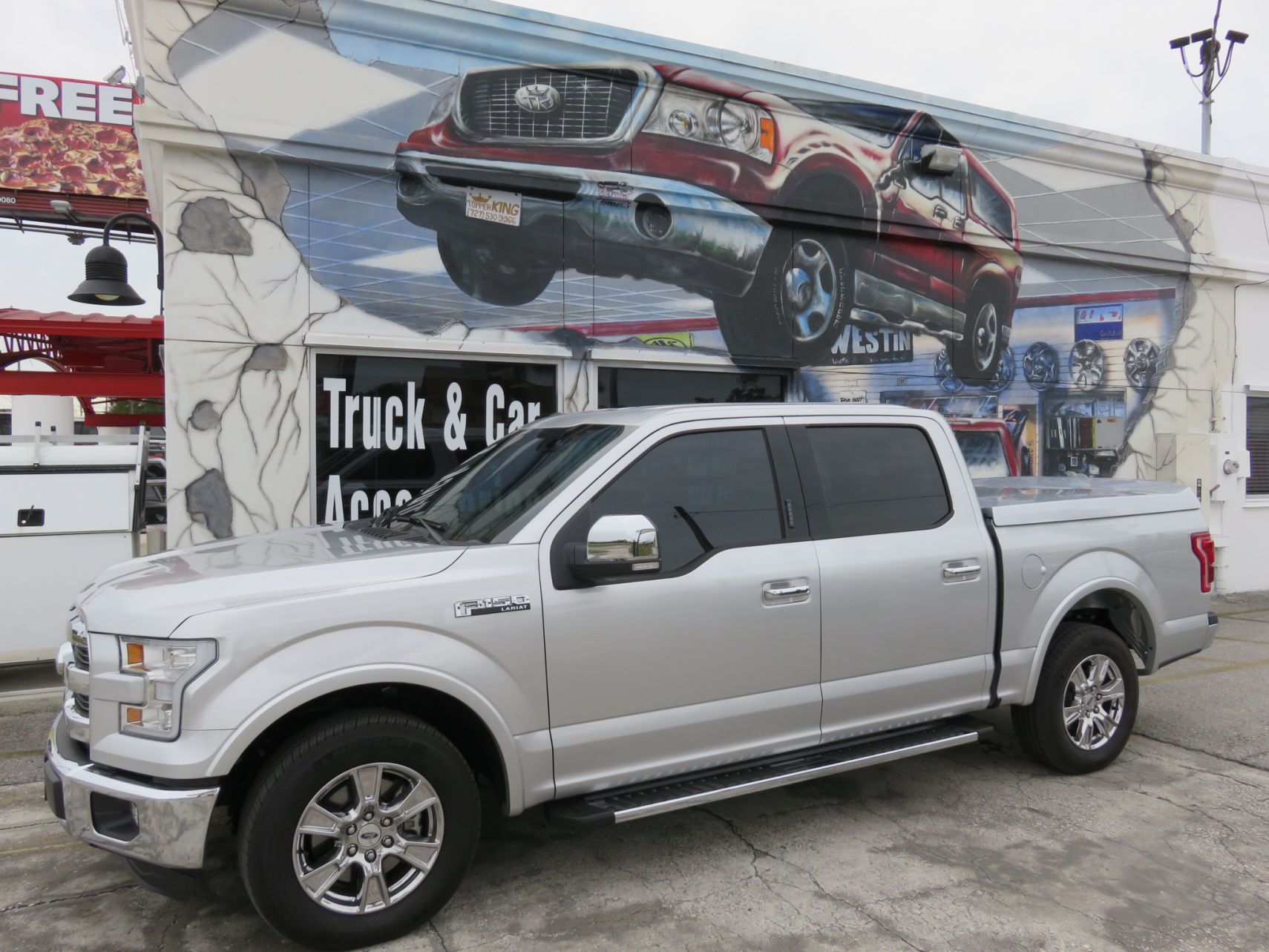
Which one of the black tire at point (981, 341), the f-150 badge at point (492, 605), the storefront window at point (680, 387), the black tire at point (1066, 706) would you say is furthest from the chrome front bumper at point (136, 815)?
the black tire at point (981, 341)

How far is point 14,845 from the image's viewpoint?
4.23 meters

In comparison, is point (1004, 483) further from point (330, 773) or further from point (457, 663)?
point (330, 773)

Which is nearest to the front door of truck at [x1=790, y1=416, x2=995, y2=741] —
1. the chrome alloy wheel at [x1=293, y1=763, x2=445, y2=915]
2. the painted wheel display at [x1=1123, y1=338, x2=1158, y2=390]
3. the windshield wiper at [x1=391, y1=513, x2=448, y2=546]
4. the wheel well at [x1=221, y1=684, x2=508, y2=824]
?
the wheel well at [x1=221, y1=684, x2=508, y2=824]

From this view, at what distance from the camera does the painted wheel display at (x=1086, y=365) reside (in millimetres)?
11727

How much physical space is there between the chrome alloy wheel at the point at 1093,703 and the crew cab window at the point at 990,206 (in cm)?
Answer: 723

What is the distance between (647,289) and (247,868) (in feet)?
22.2

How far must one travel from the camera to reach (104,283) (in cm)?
894

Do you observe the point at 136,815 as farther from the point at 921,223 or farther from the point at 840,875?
the point at 921,223

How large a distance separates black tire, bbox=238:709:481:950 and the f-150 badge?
418 mm

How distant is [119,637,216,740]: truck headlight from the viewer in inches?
119

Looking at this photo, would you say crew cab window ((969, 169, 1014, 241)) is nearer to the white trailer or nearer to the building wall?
the building wall

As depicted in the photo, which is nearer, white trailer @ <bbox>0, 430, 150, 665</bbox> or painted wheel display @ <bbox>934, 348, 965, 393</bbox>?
white trailer @ <bbox>0, 430, 150, 665</bbox>

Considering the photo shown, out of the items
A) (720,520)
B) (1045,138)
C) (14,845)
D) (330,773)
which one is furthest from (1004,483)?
(1045,138)

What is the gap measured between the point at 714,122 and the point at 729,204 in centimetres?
80
